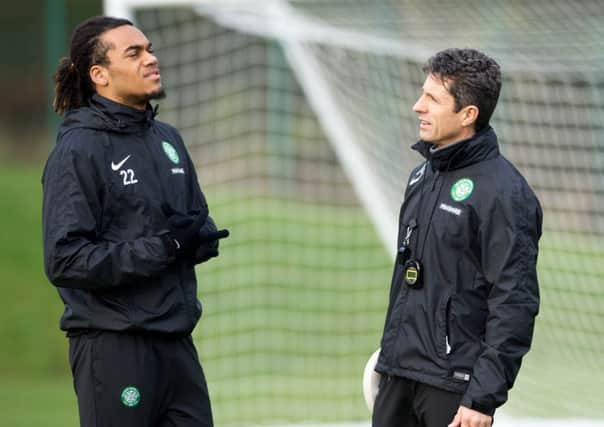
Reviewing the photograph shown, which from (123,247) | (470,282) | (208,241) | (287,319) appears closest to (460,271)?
(470,282)

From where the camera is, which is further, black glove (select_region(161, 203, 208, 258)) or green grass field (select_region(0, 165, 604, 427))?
green grass field (select_region(0, 165, 604, 427))

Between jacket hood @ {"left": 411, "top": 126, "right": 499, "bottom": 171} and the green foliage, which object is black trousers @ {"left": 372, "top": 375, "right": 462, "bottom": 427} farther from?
the green foliage

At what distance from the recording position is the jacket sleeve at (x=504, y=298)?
3.37 meters

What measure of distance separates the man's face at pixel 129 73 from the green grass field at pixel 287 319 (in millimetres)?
2662

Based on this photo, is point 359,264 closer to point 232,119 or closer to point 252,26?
point 232,119

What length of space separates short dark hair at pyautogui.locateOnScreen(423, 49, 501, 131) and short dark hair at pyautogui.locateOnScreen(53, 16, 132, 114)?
43.5 inches

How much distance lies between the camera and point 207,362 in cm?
698

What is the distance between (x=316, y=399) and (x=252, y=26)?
3673mm

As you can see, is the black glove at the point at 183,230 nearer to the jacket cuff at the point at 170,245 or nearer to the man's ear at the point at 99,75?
the jacket cuff at the point at 170,245

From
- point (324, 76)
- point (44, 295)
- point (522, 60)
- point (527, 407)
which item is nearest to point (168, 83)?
point (324, 76)

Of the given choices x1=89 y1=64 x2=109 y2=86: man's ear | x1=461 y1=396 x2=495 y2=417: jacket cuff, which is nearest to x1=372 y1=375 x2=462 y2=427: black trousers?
x1=461 y1=396 x2=495 y2=417: jacket cuff

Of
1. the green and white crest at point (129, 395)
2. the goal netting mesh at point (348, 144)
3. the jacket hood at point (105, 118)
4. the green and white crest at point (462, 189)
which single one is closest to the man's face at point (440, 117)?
the green and white crest at point (462, 189)

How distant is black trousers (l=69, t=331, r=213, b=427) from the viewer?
3.76 metres

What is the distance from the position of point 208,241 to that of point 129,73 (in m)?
0.58
